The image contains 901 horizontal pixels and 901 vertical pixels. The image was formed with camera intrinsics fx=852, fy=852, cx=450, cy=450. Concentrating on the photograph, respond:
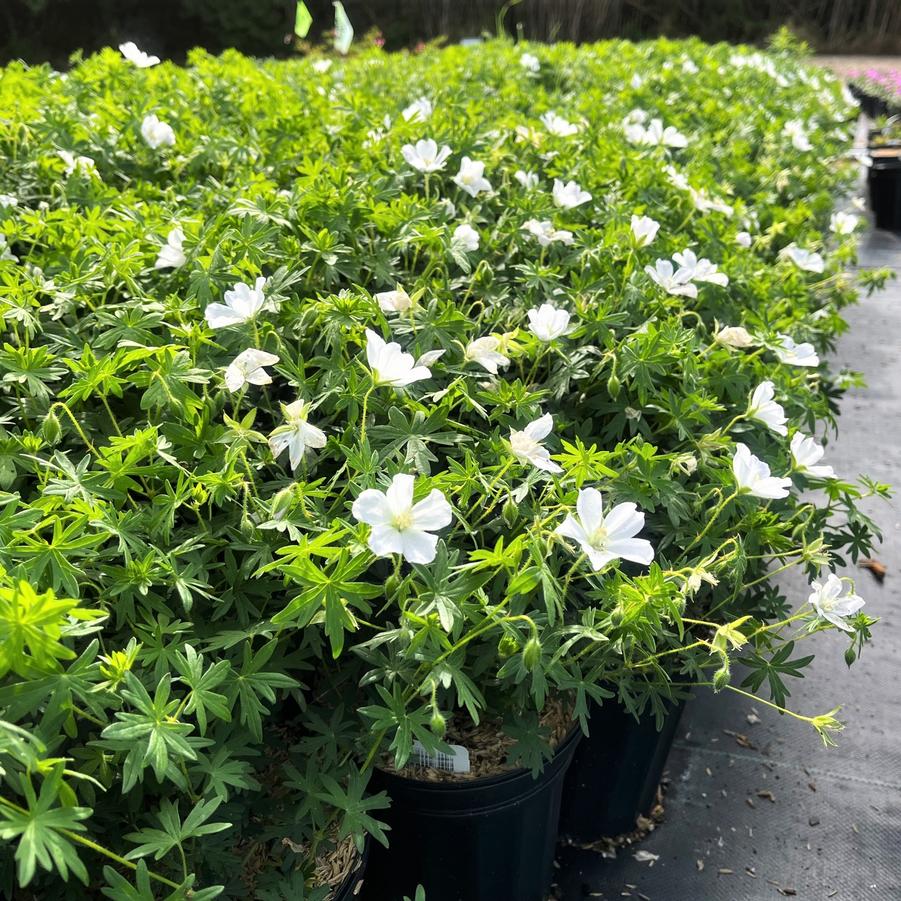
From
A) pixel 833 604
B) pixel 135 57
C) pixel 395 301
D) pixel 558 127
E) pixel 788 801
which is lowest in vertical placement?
pixel 788 801

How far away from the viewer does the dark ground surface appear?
182 centimetres

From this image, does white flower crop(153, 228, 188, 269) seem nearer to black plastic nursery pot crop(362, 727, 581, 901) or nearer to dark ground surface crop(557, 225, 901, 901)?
black plastic nursery pot crop(362, 727, 581, 901)

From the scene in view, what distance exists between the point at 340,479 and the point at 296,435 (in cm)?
15

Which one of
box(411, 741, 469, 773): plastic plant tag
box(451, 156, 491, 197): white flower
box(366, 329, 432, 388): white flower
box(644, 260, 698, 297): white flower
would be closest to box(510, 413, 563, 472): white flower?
box(366, 329, 432, 388): white flower

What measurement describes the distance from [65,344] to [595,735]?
1.26 metres

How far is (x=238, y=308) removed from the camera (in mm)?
1329

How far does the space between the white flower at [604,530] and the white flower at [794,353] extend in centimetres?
73

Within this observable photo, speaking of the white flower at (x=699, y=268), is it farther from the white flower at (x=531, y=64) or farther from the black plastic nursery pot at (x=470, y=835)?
the white flower at (x=531, y=64)

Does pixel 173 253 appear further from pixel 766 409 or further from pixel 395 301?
pixel 766 409

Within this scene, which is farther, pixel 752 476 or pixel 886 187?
pixel 886 187

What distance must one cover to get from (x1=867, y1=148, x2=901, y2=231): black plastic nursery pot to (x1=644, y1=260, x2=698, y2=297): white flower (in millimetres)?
4483

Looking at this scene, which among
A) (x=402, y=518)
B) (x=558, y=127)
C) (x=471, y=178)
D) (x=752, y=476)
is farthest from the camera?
(x=558, y=127)

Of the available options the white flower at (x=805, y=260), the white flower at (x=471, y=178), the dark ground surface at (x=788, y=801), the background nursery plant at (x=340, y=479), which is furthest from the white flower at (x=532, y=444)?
the white flower at (x=805, y=260)

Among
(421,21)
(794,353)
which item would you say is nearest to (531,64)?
(794,353)
